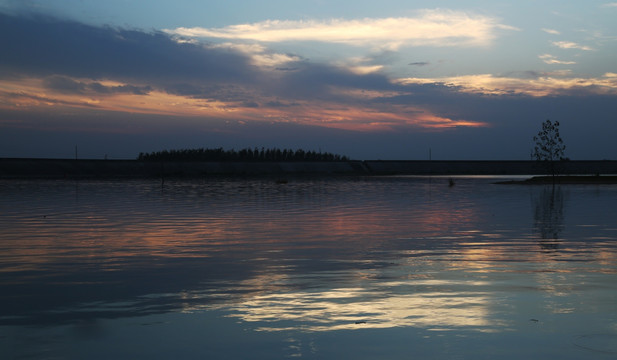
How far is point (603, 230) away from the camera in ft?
75.8

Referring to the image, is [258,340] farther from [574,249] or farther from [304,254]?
[574,249]

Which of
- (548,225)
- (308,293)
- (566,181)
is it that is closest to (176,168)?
(566,181)

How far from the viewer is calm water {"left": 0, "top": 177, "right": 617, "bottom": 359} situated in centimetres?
810

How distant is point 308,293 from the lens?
37.7 ft

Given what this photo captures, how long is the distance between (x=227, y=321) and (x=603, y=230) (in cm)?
1795

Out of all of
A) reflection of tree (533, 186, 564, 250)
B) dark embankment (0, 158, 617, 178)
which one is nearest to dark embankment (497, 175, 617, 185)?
dark embankment (0, 158, 617, 178)

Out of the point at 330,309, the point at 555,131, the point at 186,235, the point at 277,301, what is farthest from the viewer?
the point at 555,131

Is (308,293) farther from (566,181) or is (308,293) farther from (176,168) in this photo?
(176,168)

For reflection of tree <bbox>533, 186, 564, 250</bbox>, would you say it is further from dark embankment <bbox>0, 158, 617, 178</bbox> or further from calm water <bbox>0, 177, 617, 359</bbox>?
dark embankment <bbox>0, 158, 617, 178</bbox>

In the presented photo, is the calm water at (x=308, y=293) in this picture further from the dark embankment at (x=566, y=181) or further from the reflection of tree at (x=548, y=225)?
the dark embankment at (x=566, y=181)

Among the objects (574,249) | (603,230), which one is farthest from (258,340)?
(603,230)

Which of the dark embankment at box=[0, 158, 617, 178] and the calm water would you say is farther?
the dark embankment at box=[0, 158, 617, 178]

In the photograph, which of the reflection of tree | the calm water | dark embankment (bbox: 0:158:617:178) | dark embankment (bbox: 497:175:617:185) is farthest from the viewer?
dark embankment (bbox: 0:158:617:178)

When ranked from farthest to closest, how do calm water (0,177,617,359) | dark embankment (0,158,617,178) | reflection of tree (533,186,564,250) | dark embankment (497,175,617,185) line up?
1. dark embankment (0,158,617,178)
2. dark embankment (497,175,617,185)
3. reflection of tree (533,186,564,250)
4. calm water (0,177,617,359)
